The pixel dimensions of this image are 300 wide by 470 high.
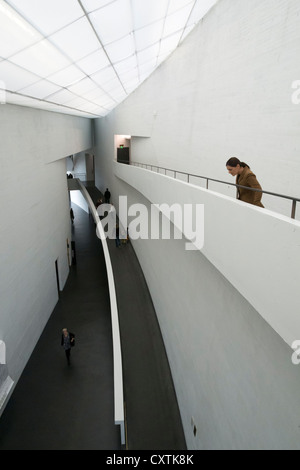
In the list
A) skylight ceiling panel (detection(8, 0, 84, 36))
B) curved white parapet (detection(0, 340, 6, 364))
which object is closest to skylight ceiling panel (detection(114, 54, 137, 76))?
skylight ceiling panel (detection(8, 0, 84, 36))

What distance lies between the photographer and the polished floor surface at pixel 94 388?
243 inches

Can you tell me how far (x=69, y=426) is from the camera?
644 cm

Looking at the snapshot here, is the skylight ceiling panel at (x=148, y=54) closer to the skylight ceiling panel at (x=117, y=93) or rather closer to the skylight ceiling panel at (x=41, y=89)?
the skylight ceiling panel at (x=41, y=89)

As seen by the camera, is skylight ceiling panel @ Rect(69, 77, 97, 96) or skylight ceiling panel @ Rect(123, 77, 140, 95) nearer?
skylight ceiling panel @ Rect(69, 77, 97, 96)

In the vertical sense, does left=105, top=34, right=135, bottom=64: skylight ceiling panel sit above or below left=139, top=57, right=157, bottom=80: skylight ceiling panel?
below

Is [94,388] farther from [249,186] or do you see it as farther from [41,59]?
[41,59]

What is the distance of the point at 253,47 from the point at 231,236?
3.39 metres

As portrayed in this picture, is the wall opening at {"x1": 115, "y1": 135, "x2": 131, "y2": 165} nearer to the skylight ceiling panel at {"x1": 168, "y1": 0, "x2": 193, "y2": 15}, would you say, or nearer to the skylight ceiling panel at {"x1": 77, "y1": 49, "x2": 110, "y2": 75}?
the skylight ceiling panel at {"x1": 77, "y1": 49, "x2": 110, "y2": 75}

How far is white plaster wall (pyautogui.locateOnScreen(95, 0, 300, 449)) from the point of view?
3297mm

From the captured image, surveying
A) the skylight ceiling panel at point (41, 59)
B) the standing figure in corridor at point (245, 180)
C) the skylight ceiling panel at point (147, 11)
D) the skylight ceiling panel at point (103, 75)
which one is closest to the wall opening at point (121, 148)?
the skylight ceiling panel at point (103, 75)

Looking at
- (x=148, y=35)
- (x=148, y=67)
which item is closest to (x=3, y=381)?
(x=148, y=35)

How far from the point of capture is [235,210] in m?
3.16

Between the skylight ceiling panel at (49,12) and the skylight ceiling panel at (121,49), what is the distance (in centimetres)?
184
